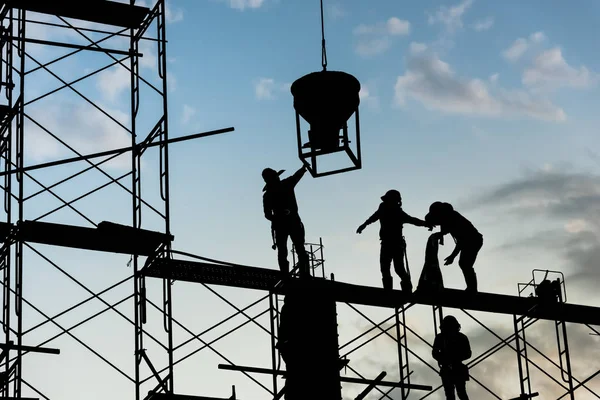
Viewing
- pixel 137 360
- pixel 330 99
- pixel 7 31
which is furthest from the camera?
pixel 7 31

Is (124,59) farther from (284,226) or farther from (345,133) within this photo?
(345,133)

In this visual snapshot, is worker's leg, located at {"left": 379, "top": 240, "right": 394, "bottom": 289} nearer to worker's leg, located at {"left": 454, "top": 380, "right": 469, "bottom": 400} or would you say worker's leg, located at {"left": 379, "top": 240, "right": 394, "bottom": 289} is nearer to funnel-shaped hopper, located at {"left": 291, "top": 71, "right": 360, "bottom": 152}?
worker's leg, located at {"left": 454, "top": 380, "right": 469, "bottom": 400}

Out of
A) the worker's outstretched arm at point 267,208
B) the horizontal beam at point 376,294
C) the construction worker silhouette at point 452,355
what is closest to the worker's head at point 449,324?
the construction worker silhouette at point 452,355

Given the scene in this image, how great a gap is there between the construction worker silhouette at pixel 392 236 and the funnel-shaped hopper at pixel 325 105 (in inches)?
111

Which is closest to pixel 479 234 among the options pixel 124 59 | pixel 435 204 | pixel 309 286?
pixel 435 204

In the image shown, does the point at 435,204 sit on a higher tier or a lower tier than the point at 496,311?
higher

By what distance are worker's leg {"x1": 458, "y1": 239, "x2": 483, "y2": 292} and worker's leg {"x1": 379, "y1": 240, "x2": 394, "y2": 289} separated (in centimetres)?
140

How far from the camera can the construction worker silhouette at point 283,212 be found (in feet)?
68.6

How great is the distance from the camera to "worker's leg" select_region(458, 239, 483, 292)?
21.7 m

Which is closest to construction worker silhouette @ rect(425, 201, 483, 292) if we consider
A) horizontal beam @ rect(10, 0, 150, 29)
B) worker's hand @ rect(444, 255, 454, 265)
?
worker's hand @ rect(444, 255, 454, 265)

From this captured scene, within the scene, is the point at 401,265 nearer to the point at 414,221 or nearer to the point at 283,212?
the point at 414,221

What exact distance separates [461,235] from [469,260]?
446 millimetres

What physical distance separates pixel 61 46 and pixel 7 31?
974mm

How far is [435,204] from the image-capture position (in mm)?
21609
